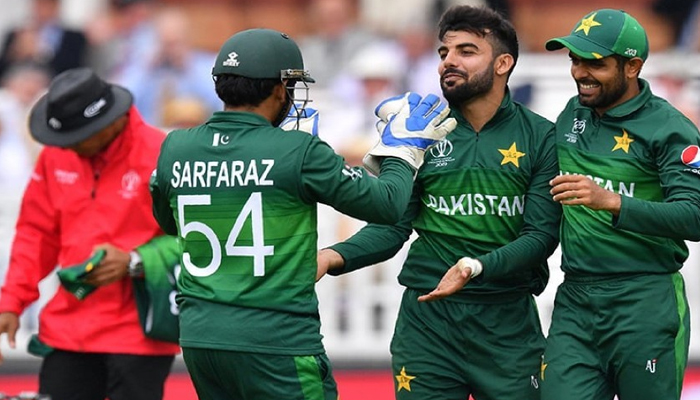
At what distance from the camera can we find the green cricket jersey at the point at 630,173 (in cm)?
502

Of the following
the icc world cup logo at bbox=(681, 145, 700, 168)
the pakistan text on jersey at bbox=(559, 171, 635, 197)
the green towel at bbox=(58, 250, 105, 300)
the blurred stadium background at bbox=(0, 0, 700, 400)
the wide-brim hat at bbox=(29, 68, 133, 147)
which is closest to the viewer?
the icc world cup logo at bbox=(681, 145, 700, 168)

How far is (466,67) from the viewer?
5.41 meters

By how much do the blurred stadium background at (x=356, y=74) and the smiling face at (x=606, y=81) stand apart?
4261mm

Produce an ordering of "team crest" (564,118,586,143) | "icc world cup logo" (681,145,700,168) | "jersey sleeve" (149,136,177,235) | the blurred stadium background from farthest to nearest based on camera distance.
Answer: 1. the blurred stadium background
2. "team crest" (564,118,586,143)
3. "icc world cup logo" (681,145,700,168)
4. "jersey sleeve" (149,136,177,235)

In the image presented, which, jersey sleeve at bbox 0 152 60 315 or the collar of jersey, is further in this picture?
jersey sleeve at bbox 0 152 60 315

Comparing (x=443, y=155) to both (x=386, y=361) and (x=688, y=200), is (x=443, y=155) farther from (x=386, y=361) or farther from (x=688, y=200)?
(x=386, y=361)

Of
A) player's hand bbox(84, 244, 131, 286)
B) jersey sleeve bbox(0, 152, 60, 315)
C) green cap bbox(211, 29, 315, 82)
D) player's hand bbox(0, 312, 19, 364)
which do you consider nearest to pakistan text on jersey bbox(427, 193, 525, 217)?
green cap bbox(211, 29, 315, 82)

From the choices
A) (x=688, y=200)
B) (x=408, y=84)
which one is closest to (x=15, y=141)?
(x=408, y=84)

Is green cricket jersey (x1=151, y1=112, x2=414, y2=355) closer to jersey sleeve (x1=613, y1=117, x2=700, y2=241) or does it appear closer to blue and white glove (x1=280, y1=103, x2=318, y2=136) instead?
blue and white glove (x1=280, y1=103, x2=318, y2=136)

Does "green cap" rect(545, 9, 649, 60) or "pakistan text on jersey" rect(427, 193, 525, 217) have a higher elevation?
"green cap" rect(545, 9, 649, 60)

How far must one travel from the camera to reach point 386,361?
978cm

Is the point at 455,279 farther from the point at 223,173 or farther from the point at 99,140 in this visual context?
the point at 99,140

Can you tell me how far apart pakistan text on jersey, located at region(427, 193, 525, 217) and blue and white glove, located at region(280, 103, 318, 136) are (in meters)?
0.66

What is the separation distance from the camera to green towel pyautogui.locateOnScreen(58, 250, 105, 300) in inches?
230
